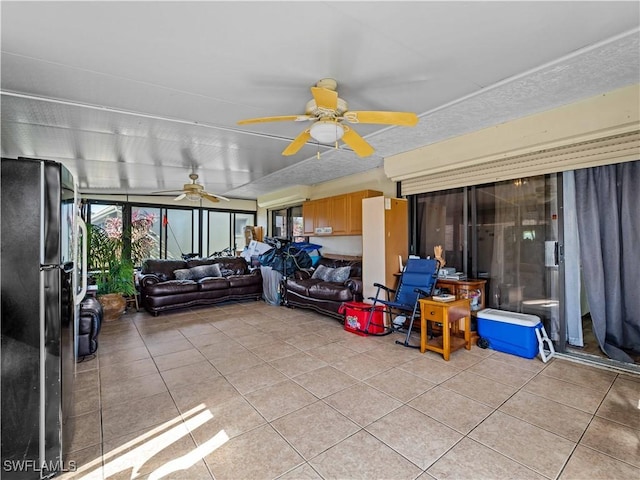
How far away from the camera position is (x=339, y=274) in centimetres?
534

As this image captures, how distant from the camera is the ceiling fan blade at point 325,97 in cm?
215

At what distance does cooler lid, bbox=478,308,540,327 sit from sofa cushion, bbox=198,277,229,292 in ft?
14.7

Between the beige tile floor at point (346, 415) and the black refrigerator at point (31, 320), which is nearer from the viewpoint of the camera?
the black refrigerator at point (31, 320)

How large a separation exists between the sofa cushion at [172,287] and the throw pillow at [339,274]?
2579 millimetres

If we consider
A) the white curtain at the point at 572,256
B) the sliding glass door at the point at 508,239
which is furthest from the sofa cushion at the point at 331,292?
the white curtain at the point at 572,256

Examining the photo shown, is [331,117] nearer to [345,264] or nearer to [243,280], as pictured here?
[345,264]

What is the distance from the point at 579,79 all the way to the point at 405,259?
9.71 feet

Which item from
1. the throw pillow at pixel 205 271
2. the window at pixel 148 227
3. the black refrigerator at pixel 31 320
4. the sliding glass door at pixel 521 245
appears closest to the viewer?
the black refrigerator at pixel 31 320

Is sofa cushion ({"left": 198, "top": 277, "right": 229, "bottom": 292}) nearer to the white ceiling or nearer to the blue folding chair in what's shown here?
the white ceiling

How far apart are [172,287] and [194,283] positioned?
402 mm

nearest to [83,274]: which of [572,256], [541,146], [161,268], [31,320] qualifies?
[31,320]

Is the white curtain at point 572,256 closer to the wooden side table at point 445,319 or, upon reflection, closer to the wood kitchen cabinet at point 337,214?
the wooden side table at point 445,319

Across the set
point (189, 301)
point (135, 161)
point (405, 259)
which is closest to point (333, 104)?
point (405, 259)

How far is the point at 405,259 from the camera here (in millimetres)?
4836
